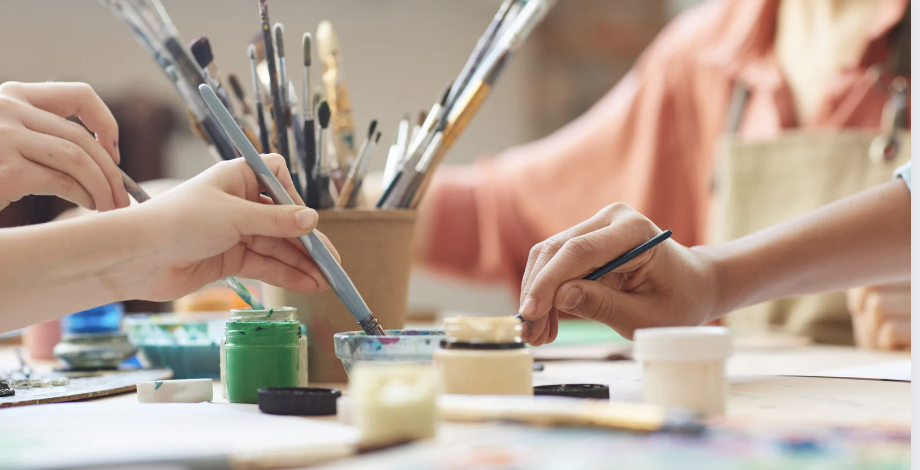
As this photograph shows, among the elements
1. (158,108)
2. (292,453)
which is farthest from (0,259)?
(158,108)

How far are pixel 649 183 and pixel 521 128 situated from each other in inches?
49.5

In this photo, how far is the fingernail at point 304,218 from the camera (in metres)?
0.52

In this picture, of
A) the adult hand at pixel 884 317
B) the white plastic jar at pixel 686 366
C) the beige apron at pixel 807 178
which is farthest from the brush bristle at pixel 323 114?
the beige apron at pixel 807 178

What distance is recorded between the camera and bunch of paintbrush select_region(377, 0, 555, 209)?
0.73 meters

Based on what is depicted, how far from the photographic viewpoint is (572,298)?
0.60 m

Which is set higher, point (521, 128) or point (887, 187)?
point (521, 128)

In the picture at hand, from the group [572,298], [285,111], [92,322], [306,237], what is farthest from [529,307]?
[92,322]

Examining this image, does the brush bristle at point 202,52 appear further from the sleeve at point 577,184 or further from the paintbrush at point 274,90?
the sleeve at point 577,184

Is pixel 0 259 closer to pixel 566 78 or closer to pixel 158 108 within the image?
pixel 158 108

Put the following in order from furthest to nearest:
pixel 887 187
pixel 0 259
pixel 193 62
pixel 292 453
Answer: pixel 887 187 < pixel 193 62 < pixel 0 259 < pixel 292 453

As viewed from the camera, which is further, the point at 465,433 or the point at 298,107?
the point at 298,107

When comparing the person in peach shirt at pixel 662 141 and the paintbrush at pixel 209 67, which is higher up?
the person in peach shirt at pixel 662 141

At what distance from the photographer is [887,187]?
800 millimetres

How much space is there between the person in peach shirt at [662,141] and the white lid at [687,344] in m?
1.22
